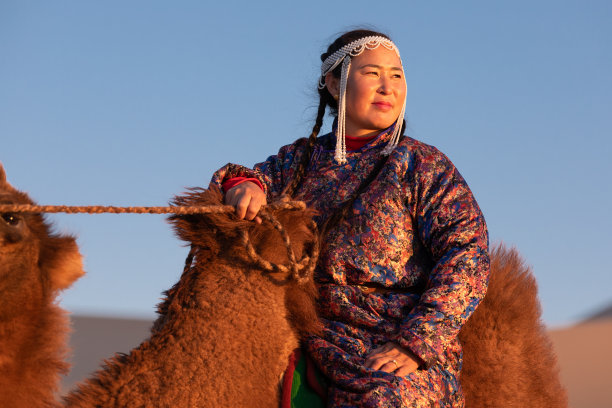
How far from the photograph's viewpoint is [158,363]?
2.66 metres

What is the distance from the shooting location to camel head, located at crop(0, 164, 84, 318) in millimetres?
2160

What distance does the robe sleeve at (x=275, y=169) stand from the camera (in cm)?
342

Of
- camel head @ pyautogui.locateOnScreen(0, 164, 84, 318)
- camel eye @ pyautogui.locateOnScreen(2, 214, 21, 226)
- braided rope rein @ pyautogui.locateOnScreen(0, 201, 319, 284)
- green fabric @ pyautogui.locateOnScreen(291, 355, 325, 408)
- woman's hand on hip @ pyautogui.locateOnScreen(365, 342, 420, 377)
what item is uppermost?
braided rope rein @ pyautogui.locateOnScreen(0, 201, 319, 284)

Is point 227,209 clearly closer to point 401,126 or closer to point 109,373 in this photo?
point 109,373

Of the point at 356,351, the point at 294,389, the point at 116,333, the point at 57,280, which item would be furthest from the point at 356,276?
the point at 116,333

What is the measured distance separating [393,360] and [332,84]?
1677mm

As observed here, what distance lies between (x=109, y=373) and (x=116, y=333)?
31760mm

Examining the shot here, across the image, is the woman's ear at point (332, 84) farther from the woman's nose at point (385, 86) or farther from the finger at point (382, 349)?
the finger at point (382, 349)

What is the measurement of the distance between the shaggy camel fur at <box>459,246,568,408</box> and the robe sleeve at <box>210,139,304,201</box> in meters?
1.10


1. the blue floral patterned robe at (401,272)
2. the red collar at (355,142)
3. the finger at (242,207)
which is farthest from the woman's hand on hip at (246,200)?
the red collar at (355,142)

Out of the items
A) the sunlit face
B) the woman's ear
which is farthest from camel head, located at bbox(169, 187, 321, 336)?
the woman's ear

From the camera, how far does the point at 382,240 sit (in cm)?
331

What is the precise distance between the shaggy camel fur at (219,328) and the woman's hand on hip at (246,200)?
0.04 meters

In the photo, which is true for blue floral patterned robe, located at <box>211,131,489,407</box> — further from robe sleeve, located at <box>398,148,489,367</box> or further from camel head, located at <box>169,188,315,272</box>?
camel head, located at <box>169,188,315,272</box>
